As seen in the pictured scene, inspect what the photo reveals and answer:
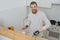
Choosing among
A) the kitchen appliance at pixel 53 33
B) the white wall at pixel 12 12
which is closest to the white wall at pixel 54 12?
the kitchen appliance at pixel 53 33

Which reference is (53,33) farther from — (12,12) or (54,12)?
(12,12)

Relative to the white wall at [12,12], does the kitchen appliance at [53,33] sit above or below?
below

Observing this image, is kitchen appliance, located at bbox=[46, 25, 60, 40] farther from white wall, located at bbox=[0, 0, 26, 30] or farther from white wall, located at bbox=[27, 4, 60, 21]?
white wall, located at bbox=[0, 0, 26, 30]

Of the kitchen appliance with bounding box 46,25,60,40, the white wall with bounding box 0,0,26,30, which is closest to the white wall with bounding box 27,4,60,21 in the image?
the kitchen appliance with bounding box 46,25,60,40

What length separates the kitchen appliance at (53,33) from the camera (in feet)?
9.98

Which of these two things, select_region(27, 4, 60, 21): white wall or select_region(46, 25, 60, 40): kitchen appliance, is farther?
select_region(27, 4, 60, 21): white wall

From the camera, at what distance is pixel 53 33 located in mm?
3109

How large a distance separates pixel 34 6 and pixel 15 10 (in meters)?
1.13

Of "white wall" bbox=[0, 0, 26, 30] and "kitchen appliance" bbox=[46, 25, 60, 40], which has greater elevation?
"white wall" bbox=[0, 0, 26, 30]

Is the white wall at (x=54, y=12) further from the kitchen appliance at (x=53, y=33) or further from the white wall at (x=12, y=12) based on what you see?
the white wall at (x=12, y=12)

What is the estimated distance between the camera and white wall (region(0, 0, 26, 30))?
10.2 ft

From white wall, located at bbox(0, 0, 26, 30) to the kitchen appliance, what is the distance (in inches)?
34.8

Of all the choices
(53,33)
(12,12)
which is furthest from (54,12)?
(12,12)

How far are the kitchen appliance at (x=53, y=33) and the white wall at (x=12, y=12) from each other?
0.88 metres
